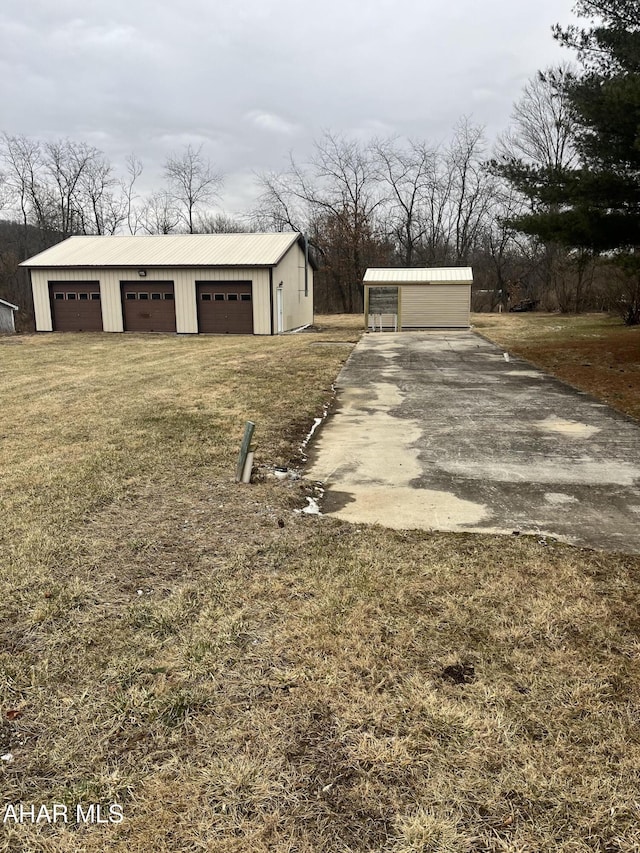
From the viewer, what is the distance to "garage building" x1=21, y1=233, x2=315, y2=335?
20922mm

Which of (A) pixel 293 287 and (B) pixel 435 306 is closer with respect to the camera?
(B) pixel 435 306

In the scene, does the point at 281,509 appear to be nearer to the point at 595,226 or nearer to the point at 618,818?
the point at 618,818

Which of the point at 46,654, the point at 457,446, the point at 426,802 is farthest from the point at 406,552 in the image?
the point at 457,446

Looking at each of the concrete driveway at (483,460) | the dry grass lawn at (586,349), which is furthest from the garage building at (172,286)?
the concrete driveway at (483,460)

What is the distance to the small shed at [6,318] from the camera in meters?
25.0

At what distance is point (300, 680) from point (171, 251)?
22683 millimetres

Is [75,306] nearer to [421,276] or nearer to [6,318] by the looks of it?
[6,318]

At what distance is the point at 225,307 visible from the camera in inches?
838

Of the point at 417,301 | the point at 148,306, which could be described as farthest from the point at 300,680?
the point at 148,306

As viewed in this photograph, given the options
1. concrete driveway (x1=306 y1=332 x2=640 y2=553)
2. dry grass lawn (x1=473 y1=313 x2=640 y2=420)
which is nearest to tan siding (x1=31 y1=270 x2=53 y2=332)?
dry grass lawn (x1=473 y1=313 x2=640 y2=420)

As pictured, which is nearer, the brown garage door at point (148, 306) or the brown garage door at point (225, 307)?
the brown garage door at point (225, 307)

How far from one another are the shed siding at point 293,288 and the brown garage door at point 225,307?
3.73ft

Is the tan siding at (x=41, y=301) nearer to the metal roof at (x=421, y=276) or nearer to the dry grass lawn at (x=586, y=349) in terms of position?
the metal roof at (x=421, y=276)

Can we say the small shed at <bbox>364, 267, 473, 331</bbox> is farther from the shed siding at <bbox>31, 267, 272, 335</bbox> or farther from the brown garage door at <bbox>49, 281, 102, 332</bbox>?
the brown garage door at <bbox>49, 281, 102, 332</bbox>
